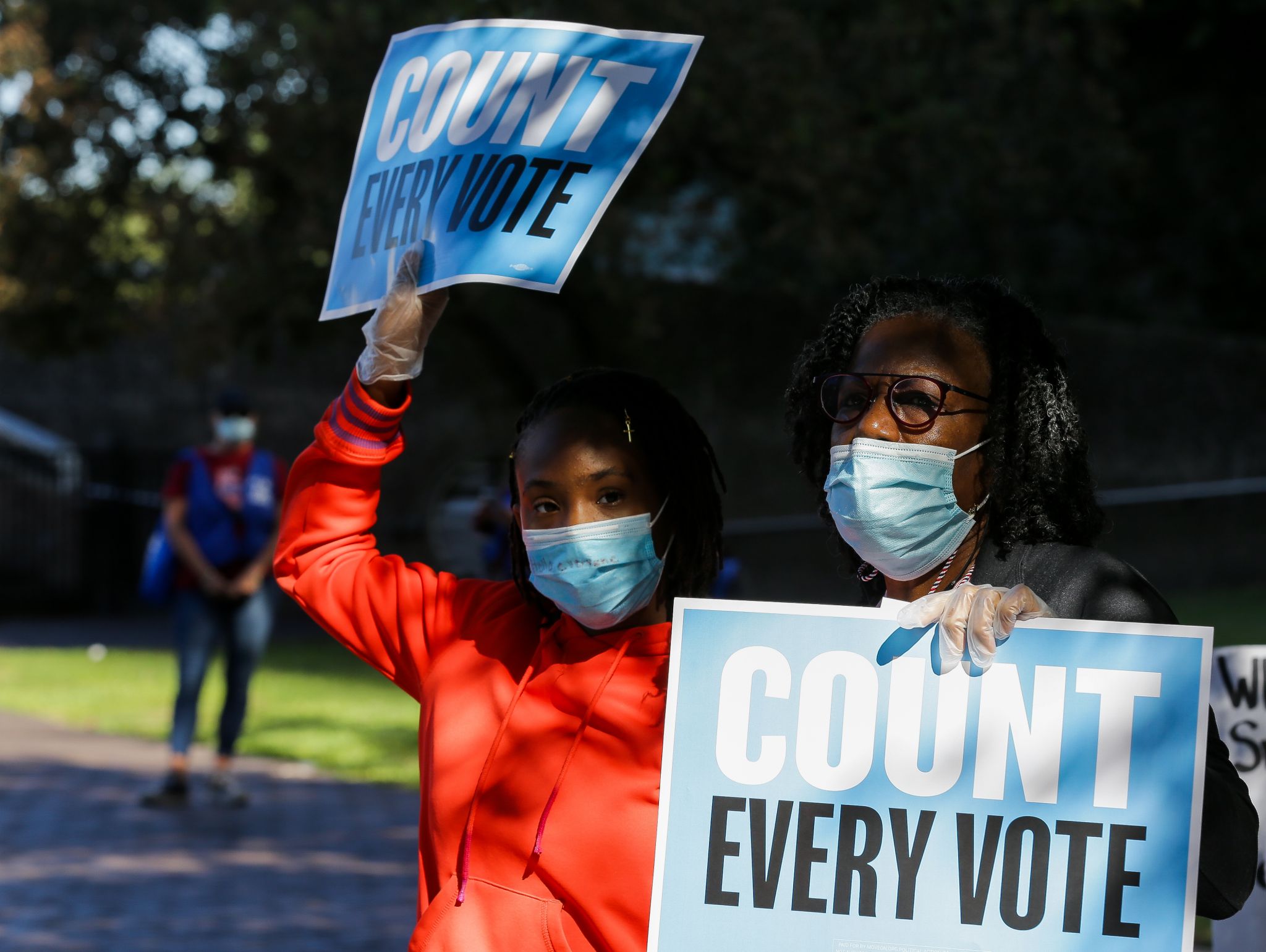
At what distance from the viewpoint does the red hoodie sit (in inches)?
89.4

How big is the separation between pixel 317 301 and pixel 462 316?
1.86 meters

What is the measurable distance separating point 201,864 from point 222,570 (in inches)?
64.2

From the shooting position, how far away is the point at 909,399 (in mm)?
2115

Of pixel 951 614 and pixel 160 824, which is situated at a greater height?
pixel 951 614

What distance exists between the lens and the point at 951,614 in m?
1.92

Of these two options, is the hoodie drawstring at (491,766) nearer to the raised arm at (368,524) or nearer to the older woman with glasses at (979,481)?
the raised arm at (368,524)

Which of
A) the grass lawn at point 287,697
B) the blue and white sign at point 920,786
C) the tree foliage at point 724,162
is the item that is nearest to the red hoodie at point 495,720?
the blue and white sign at point 920,786

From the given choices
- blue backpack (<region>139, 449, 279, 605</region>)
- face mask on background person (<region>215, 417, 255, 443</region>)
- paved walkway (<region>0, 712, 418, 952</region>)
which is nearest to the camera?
paved walkway (<region>0, 712, 418, 952</region>)

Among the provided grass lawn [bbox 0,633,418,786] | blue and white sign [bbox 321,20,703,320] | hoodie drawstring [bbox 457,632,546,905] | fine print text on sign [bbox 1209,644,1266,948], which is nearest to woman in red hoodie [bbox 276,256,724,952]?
hoodie drawstring [bbox 457,632,546,905]

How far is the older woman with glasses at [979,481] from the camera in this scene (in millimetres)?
1981

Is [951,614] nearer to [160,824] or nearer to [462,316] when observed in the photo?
[160,824]

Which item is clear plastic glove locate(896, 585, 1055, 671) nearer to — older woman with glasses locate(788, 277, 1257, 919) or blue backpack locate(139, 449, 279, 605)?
older woman with glasses locate(788, 277, 1257, 919)

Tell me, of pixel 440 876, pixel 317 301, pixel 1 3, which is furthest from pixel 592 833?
pixel 1 3

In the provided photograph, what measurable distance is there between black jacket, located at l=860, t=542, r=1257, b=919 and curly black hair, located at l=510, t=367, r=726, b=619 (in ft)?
1.86
